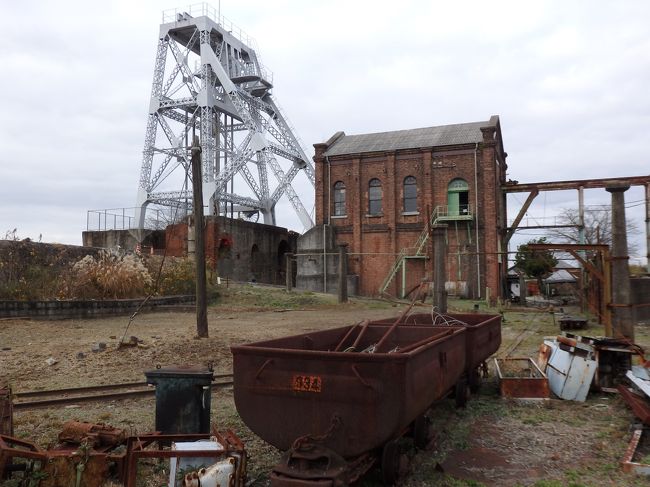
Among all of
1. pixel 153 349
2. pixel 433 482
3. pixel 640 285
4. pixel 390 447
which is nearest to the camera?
pixel 390 447

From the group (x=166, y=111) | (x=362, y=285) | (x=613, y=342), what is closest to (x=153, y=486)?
(x=613, y=342)

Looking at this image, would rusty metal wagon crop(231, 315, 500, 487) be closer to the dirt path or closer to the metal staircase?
the dirt path

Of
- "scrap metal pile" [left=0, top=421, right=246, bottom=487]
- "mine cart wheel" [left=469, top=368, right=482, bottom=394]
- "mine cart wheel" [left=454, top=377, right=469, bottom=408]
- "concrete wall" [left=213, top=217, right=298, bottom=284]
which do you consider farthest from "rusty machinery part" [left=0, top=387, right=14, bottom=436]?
"concrete wall" [left=213, top=217, right=298, bottom=284]

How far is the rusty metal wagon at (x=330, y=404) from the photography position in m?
4.03

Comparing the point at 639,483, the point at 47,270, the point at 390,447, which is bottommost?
the point at 639,483

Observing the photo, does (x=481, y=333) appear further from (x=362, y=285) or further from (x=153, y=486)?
(x=362, y=285)

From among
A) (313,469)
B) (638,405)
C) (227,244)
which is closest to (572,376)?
(638,405)

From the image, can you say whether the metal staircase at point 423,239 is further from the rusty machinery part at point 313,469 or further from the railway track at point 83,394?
the rusty machinery part at point 313,469

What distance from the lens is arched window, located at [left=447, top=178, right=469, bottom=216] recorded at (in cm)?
3065

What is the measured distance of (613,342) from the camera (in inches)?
331

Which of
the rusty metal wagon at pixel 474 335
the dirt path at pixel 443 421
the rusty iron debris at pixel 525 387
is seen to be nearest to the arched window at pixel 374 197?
the dirt path at pixel 443 421

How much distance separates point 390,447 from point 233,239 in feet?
94.6

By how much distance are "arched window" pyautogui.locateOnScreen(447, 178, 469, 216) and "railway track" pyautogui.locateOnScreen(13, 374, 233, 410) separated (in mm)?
24028

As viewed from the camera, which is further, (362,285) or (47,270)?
(362,285)
